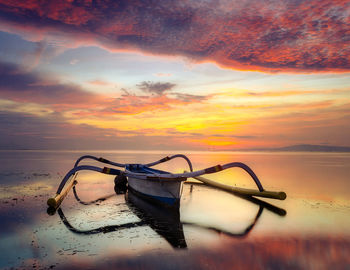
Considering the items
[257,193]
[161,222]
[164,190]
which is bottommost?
[161,222]

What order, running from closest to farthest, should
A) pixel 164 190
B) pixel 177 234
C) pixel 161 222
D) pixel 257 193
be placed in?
pixel 177 234
pixel 161 222
pixel 164 190
pixel 257 193

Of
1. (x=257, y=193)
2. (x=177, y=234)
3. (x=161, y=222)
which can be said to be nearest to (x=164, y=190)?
(x=161, y=222)

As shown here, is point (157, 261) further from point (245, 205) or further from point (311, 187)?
point (311, 187)

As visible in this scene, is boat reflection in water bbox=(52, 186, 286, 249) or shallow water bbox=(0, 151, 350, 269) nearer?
shallow water bbox=(0, 151, 350, 269)

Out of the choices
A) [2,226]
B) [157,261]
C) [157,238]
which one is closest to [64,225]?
[2,226]

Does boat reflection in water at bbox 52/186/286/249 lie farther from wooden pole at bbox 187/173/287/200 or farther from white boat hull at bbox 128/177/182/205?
wooden pole at bbox 187/173/287/200

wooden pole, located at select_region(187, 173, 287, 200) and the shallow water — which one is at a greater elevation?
wooden pole, located at select_region(187, 173, 287, 200)

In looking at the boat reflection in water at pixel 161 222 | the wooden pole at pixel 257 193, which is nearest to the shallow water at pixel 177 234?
the boat reflection in water at pixel 161 222

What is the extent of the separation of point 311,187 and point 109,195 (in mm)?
15158

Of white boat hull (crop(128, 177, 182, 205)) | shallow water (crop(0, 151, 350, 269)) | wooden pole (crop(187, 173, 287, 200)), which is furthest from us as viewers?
wooden pole (crop(187, 173, 287, 200))

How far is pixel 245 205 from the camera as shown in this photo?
13.0m

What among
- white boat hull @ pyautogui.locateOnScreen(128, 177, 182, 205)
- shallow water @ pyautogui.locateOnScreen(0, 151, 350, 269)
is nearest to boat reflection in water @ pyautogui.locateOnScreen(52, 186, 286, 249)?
shallow water @ pyautogui.locateOnScreen(0, 151, 350, 269)

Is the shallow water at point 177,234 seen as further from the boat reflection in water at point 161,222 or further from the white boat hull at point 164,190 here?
the white boat hull at point 164,190

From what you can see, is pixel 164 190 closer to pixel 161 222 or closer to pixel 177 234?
pixel 161 222
